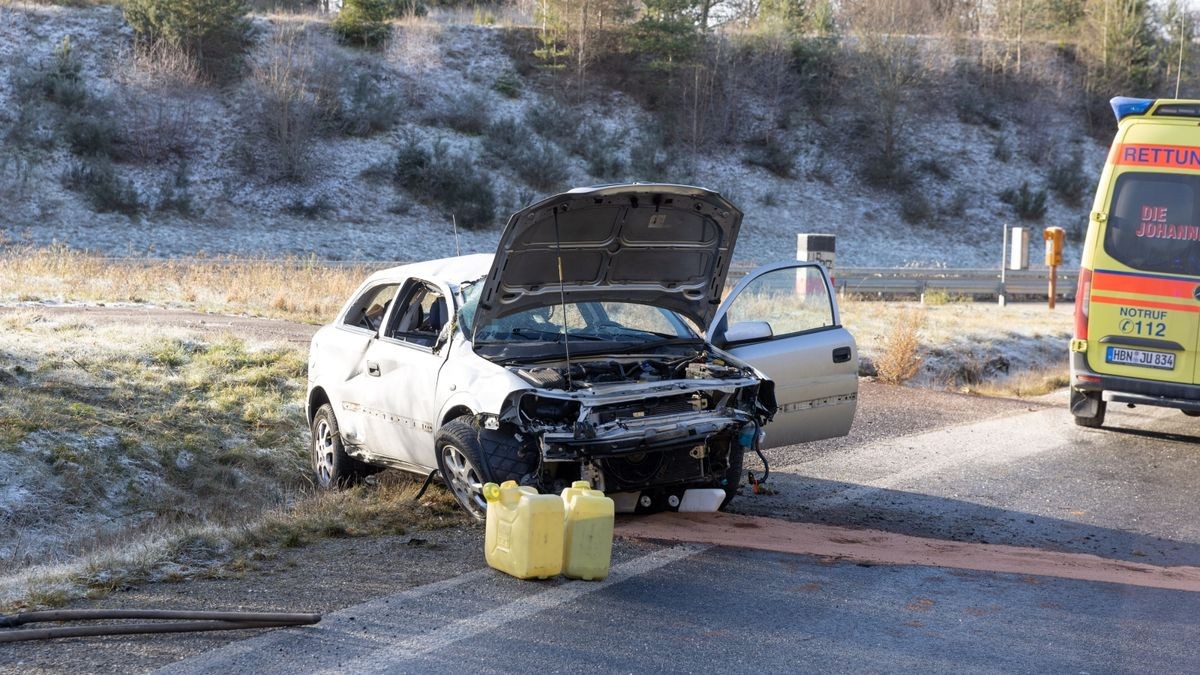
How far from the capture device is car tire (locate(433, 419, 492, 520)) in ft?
22.3

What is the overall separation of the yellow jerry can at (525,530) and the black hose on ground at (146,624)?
111 cm

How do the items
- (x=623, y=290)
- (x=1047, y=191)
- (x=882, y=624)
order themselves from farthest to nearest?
1. (x=1047, y=191)
2. (x=623, y=290)
3. (x=882, y=624)

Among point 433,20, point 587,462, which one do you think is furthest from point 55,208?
point 587,462

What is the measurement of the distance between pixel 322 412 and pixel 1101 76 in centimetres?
5332

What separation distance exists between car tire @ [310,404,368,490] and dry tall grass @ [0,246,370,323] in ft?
29.2

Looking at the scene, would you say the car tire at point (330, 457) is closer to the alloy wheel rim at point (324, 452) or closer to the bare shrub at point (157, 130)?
the alloy wheel rim at point (324, 452)

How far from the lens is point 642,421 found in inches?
273

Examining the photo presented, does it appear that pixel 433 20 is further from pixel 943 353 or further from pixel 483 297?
pixel 483 297

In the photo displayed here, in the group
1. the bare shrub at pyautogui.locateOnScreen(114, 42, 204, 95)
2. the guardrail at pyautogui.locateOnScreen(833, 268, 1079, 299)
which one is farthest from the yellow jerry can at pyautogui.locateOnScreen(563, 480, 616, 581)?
the bare shrub at pyautogui.locateOnScreen(114, 42, 204, 95)

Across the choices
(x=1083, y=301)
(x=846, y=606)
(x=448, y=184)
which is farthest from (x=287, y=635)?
(x=448, y=184)

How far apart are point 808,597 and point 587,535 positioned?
44.2 inches

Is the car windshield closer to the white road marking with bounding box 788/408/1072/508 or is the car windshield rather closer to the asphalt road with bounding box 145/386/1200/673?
the asphalt road with bounding box 145/386/1200/673

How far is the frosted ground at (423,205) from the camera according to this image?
34375 mm

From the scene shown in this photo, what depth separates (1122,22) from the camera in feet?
178
